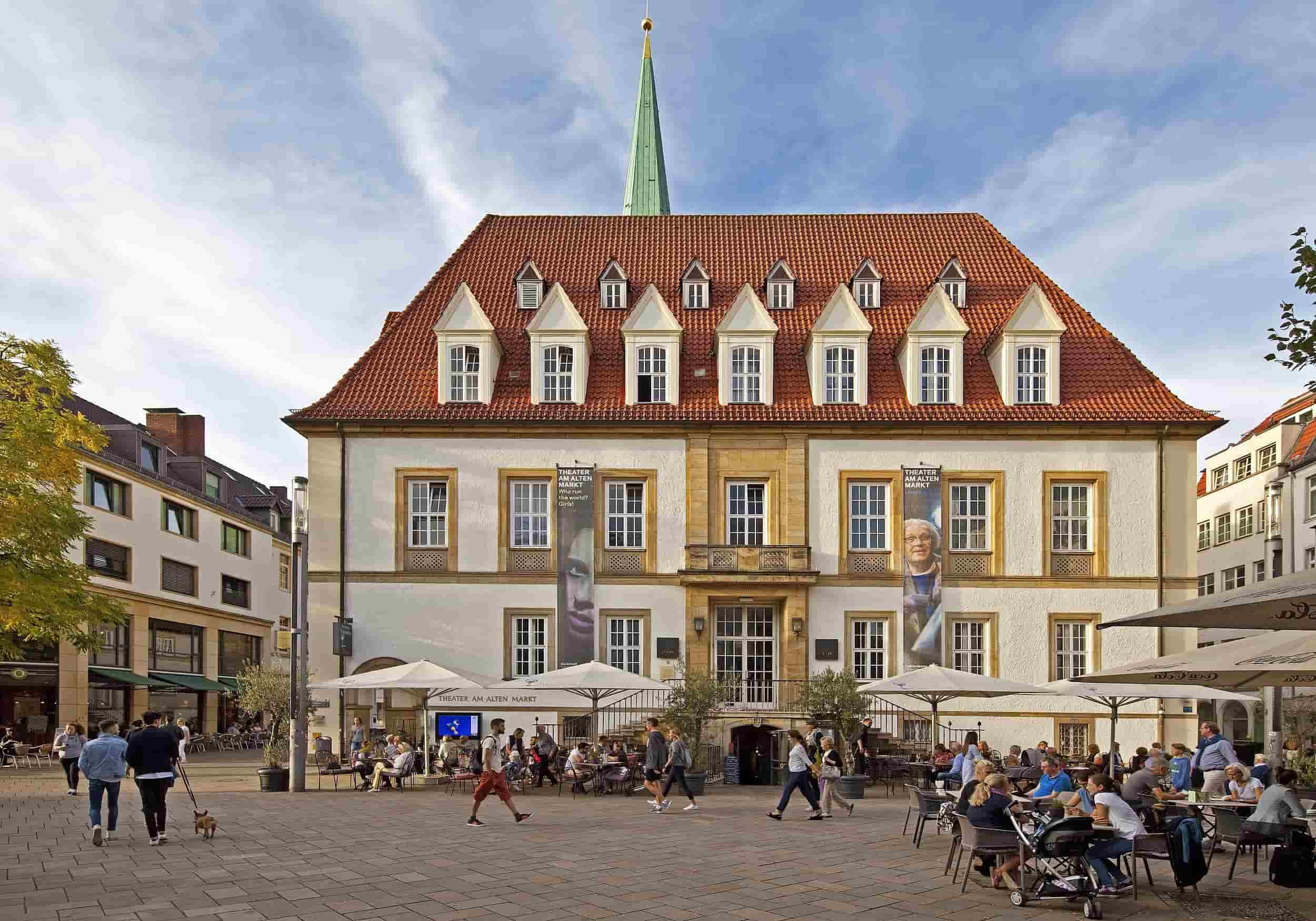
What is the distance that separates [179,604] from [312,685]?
96.1 ft

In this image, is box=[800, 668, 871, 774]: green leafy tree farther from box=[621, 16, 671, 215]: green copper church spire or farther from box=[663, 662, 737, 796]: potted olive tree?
box=[621, 16, 671, 215]: green copper church spire

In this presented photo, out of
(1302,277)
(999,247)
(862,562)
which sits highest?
(999,247)

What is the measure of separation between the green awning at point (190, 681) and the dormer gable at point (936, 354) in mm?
33194

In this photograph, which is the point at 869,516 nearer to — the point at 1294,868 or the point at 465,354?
the point at 465,354

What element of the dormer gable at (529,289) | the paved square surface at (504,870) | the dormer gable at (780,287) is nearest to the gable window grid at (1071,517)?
the dormer gable at (780,287)

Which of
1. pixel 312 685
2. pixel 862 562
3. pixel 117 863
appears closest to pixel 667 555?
pixel 862 562

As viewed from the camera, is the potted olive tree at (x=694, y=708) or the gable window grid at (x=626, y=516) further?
the gable window grid at (x=626, y=516)

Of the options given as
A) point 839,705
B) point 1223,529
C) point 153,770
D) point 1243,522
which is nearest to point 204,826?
point 153,770

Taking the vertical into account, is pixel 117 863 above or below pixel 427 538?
below

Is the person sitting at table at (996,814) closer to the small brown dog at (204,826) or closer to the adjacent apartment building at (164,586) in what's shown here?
the small brown dog at (204,826)

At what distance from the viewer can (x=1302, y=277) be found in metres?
13.3

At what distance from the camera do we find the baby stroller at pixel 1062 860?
485 inches

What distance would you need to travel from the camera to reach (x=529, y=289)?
3778cm

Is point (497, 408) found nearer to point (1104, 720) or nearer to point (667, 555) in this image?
point (667, 555)
